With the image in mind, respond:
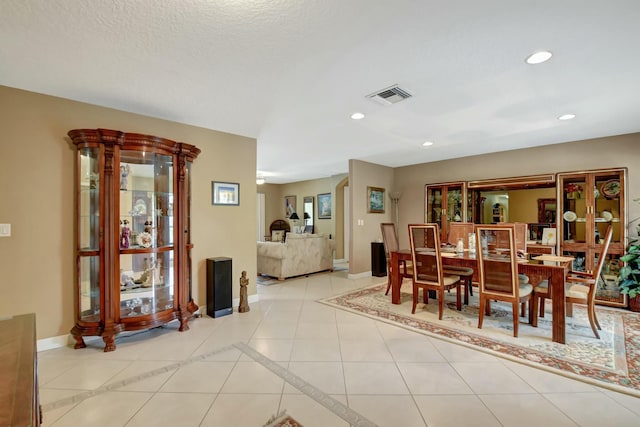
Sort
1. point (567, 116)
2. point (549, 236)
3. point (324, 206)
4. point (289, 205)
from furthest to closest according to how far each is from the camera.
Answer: point (289, 205) < point (324, 206) < point (549, 236) < point (567, 116)

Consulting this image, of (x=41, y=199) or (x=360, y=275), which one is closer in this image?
(x=41, y=199)

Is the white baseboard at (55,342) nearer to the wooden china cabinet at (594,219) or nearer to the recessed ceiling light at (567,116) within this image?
the recessed ceiling light at (567,116)

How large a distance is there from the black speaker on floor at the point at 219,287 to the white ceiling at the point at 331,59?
68.0 inches

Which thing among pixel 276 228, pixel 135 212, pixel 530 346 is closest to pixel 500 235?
pixel 530 346

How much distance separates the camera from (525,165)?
4.88m

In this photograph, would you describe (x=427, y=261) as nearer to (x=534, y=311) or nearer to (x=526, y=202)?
(x=534, y=311)

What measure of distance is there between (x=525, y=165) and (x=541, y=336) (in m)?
3.07

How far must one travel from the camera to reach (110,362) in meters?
2.45

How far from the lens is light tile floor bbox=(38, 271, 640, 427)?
1763mm

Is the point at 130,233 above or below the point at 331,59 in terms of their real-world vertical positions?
below

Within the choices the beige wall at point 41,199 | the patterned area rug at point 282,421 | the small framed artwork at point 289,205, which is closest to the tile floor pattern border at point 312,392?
the patterned area rug at point 282,421

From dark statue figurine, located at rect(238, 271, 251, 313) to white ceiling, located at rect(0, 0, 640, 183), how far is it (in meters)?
1.96

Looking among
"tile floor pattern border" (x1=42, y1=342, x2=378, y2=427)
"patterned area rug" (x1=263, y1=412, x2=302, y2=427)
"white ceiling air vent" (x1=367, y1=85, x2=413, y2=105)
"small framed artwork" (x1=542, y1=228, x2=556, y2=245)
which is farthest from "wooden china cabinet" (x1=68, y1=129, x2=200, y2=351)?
"small framed artwork" (x1=542, y1=228, x2=556, y2=245)

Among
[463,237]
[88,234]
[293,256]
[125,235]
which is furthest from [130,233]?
[463,237]
